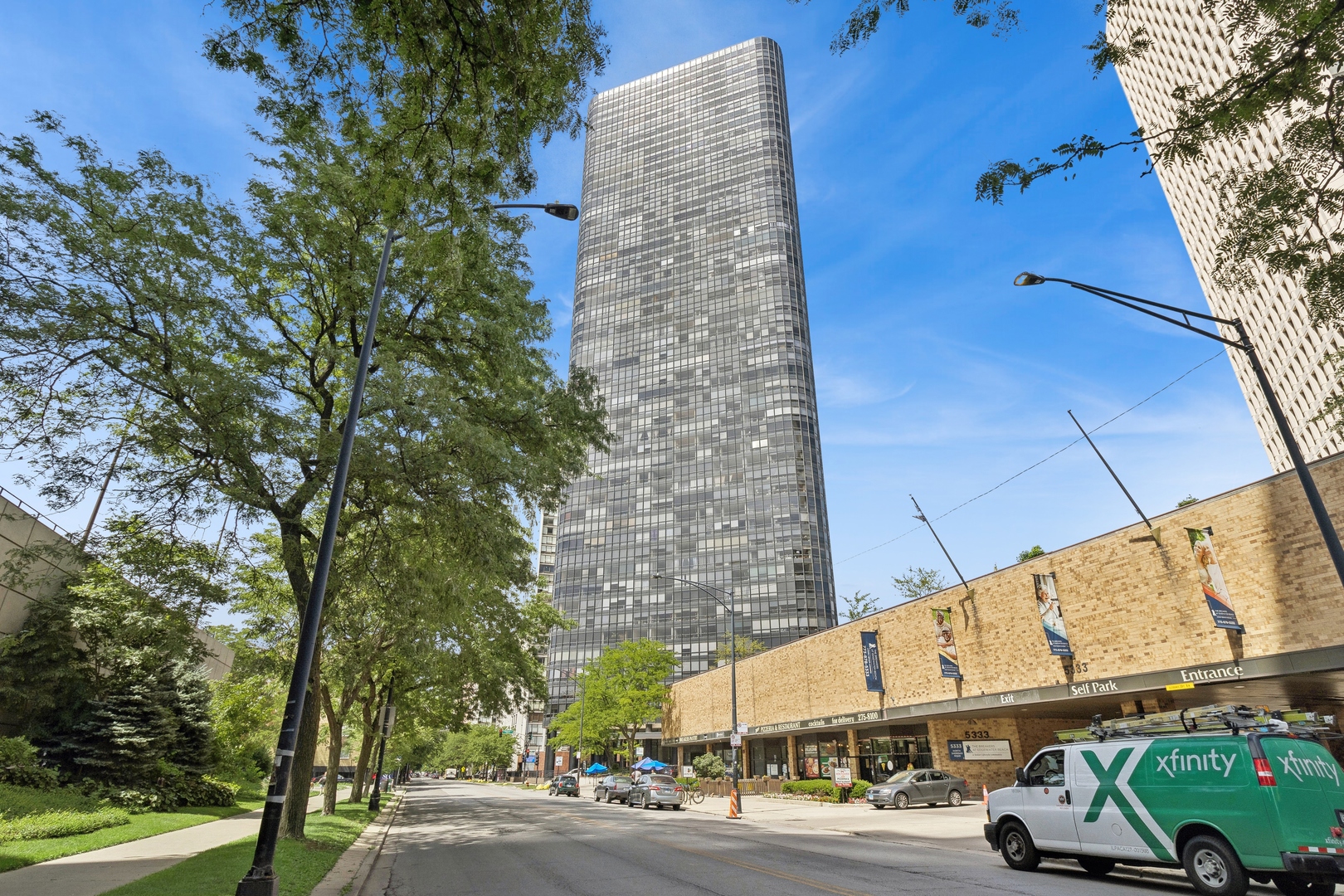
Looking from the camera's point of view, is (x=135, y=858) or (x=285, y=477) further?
(x=285, y=477)

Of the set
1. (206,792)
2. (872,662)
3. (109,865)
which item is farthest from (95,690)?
(872,662)

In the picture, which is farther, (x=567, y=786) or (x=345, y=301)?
(x=567, y=786)

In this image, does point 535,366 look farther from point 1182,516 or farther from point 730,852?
point 1182,516

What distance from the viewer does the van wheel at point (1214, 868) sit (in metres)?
8.89

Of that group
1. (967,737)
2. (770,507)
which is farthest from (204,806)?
(770,507)

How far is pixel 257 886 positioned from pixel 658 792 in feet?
93.3

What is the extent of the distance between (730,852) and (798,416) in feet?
309

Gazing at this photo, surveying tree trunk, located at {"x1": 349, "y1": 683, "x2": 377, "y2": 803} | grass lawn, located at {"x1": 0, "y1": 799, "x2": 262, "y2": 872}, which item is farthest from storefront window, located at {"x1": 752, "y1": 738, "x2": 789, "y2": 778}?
grass lawn, located at {"x1": 0, "y1": 799, "x2": 262, "y2": 872}

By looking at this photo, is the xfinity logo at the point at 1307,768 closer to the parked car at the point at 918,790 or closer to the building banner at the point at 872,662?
the parked car at the point at 918,790

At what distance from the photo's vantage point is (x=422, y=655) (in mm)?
18656

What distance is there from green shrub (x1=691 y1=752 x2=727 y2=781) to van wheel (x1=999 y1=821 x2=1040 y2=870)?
34.0 metres

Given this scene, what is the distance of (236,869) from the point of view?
37.8 feet

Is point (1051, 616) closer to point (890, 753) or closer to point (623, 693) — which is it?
point (890, 753)

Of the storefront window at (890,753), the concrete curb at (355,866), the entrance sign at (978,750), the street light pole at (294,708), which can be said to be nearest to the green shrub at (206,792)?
the concrete curb at (355,866)
